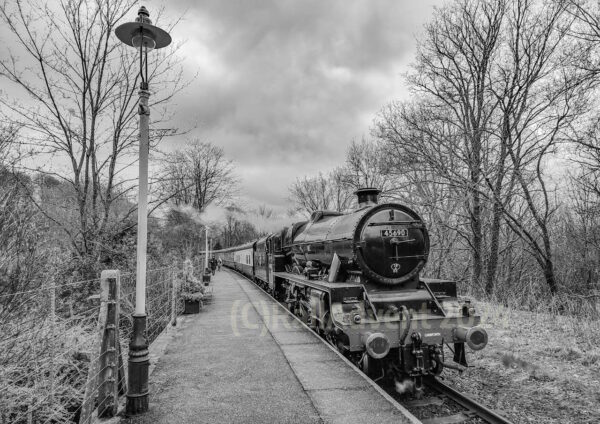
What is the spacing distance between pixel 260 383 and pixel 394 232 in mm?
3157

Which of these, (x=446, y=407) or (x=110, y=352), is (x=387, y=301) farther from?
(x=110, y=352)

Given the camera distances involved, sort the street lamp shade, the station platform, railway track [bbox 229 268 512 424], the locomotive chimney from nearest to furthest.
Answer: the street lamp shade
the station platform
railway track [bbox 229 268 512 424]
the locomotive chimney

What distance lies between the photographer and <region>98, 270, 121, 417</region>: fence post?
4227 millimetres

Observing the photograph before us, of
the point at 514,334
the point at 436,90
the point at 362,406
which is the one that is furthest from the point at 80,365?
the point at 436,90

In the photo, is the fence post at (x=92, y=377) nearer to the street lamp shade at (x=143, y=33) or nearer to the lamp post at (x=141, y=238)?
the lamp post at (x=141, y=238)

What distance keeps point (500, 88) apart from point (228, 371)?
14067 mm

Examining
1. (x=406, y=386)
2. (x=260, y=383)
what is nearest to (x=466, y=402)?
(x=406, y=386)

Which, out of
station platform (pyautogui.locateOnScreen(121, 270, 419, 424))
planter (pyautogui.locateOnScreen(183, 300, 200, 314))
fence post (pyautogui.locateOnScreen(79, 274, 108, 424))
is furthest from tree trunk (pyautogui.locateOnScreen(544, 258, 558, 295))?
fence post (pyautogui.locateOnScreen(79, 274, 108, 424))

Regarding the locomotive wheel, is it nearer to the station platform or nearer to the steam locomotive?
the steam locomotive

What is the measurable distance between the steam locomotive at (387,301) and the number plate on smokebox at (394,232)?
0.02 m

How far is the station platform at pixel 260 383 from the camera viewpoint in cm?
445

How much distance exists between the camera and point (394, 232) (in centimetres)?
686

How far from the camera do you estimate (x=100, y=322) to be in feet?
13.6

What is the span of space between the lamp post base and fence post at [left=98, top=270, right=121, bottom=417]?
0.48ft
